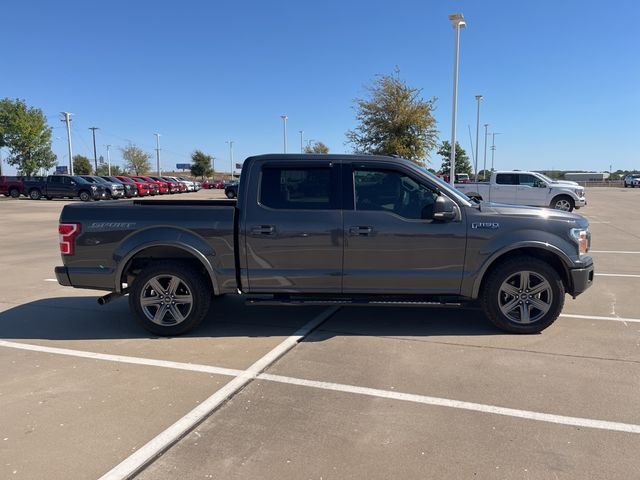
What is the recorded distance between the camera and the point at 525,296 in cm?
506

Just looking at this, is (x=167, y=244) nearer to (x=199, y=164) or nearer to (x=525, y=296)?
(x=525, y=296)

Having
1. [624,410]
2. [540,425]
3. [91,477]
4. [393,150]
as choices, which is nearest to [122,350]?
[91,477]

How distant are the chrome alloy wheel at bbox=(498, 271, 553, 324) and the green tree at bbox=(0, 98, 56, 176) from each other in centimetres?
5350

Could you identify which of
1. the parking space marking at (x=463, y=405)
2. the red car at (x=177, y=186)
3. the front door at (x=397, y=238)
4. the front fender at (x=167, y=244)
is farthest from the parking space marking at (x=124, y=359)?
the red car at (x=177, y=186)

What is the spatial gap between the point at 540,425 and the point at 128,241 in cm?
412

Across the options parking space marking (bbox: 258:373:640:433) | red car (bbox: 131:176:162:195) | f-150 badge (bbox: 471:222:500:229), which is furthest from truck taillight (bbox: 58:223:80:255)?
red car (bbox: 131:176:162:195)

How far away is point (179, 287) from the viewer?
17.0 feet

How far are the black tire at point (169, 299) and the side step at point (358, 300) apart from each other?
554 mm

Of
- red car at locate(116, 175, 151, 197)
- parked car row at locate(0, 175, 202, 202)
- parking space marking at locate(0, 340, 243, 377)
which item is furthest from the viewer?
red car at locate(116, 175, 151, 197)

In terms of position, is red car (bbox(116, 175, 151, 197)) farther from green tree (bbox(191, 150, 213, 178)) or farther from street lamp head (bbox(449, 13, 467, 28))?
green tree (bbox(191, 150, 213, 178))

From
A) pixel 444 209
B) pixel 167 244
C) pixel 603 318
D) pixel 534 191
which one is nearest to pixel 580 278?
pixel 603 318

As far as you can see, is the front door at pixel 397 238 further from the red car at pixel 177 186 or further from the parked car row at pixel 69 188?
the red car at pixel 177 186

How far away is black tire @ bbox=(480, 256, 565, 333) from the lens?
16.4ft

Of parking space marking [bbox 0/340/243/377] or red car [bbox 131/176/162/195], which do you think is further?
red car [bbox 131/176/162/195]
